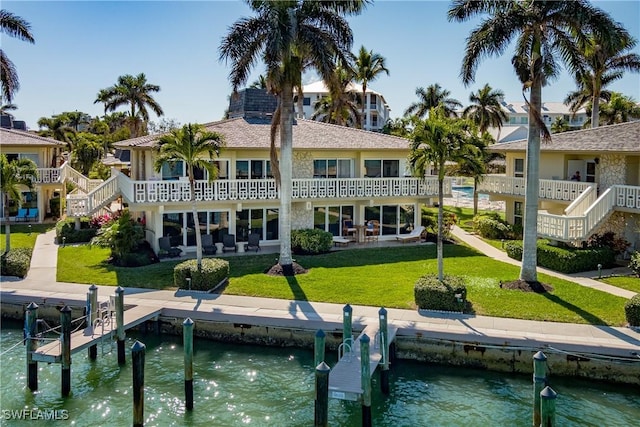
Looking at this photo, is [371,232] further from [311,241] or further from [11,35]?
[11,35]

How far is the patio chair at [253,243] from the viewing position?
2800 centimetres

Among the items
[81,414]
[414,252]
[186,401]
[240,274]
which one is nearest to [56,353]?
[81,414]

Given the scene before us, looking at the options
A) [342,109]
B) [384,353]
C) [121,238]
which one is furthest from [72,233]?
[342,109]

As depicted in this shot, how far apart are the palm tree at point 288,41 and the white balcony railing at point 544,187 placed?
9.73 metres

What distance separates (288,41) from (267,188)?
8556 mm

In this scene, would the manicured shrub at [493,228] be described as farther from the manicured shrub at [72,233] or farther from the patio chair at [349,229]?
the manicured shrub at [72,233]

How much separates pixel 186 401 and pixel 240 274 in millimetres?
9283

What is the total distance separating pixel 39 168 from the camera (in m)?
38.2

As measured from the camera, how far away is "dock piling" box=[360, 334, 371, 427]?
13172mm

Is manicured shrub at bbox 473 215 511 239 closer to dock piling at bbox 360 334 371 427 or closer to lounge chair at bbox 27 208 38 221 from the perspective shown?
dock piling at bbox 360 334 371 427

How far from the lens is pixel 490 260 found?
87.3 ft

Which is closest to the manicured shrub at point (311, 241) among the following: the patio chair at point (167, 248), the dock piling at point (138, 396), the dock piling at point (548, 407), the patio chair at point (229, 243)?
the patio chair at point (229, 243)

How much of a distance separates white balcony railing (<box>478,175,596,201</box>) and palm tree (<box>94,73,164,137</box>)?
94.7 feet

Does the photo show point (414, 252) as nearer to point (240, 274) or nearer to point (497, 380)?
point (240, 274)
